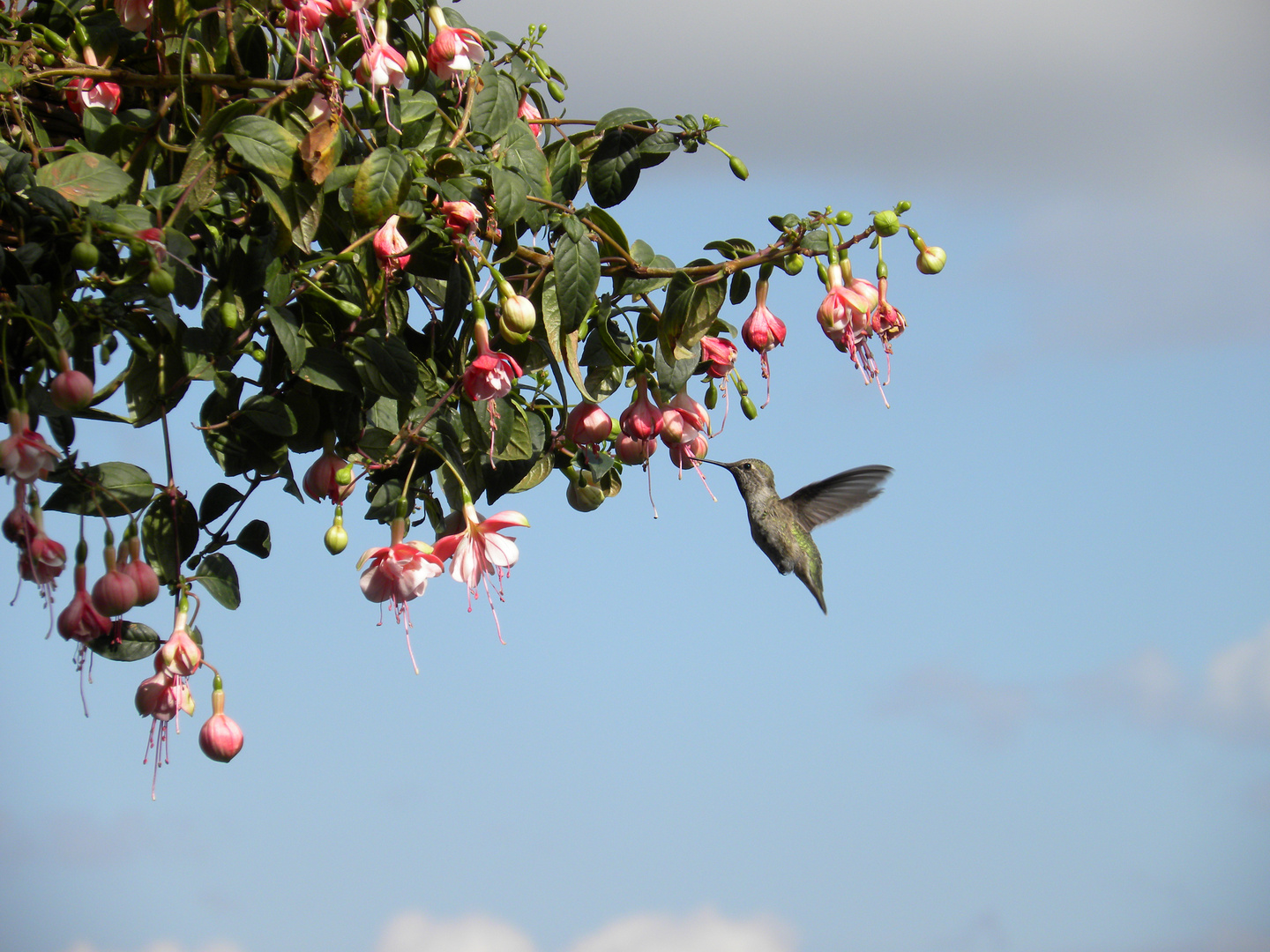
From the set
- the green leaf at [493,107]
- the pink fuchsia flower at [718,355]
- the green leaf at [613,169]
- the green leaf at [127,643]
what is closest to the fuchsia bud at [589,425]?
the pink fuchsia flower at [718,355]

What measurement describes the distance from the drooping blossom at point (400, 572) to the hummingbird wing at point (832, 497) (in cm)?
151

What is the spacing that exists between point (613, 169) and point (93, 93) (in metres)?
0.73

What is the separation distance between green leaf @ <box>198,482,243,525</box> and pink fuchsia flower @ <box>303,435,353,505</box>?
0.14 meters

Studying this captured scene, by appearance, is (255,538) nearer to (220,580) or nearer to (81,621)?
(220,580)

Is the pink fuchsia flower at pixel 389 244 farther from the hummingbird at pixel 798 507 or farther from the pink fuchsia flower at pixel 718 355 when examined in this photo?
the hummingbird at pixel 798 507

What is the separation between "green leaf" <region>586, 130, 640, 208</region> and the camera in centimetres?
187

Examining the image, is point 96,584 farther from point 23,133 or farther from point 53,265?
point 23,133

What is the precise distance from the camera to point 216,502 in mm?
1780

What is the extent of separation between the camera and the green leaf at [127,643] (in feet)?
5.66

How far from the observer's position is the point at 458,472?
1696mm

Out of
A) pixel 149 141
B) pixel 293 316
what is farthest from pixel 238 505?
pixel 149 141

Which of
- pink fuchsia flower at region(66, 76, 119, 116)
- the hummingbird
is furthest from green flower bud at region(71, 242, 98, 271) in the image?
the hummingbird

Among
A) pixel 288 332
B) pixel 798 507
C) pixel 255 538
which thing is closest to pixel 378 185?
pixel 288 332

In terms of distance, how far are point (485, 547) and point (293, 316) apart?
0.40 metres
